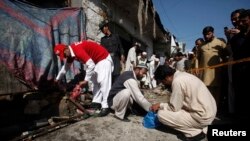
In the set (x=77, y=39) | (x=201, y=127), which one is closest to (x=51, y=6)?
(x=77, y=39)

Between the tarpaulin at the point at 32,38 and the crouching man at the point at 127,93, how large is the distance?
1.63 m

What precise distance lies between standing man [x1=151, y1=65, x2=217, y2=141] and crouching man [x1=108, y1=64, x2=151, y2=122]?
714mm

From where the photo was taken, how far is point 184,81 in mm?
3139

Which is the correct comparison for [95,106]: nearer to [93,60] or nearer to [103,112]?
[103,112]

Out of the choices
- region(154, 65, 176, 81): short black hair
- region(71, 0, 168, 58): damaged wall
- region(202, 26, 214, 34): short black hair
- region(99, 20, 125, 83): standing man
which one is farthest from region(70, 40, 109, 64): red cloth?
region(202, 26, 214, 34): short black hair

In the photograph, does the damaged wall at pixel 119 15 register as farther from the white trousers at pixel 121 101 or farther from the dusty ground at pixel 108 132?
the dusty ground at pixel 108 132

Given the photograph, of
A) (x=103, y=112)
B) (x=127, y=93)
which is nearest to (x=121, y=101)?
(x=127, y=93)

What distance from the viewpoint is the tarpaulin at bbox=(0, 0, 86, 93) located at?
173 inches

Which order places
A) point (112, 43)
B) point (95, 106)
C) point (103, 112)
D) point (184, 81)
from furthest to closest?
point (112, 43) → point (95, 106) → point (103, 112) → point (184, 81)

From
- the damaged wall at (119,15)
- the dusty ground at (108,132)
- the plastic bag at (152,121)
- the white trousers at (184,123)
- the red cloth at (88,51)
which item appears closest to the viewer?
the white trousers at (184,123)

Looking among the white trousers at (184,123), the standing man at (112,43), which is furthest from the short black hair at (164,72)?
the standing man at (112,43)

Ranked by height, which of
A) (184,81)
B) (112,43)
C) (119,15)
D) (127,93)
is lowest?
(127,93)

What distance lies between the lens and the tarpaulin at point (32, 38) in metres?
4.39

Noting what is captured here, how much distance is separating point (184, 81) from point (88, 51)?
2.15m
